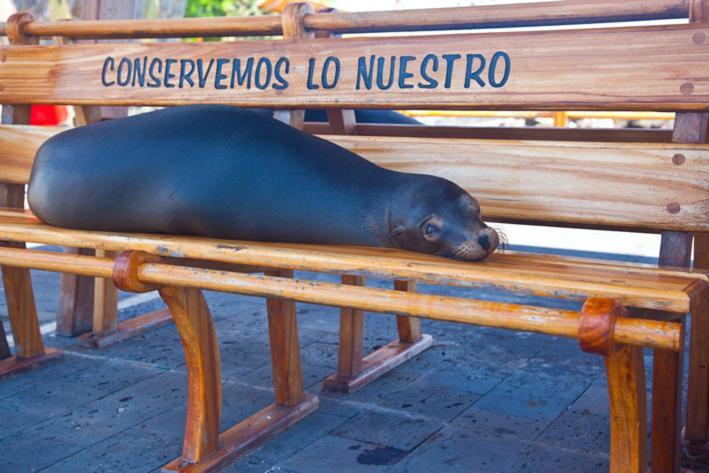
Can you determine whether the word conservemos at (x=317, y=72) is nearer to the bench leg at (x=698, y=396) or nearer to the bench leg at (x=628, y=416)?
the bench leg at (x=698, y=396)

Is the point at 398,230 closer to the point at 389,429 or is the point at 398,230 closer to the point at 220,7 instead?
the point at 389,429

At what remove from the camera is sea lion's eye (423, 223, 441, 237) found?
2.30 metres

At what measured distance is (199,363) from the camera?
2.45 m

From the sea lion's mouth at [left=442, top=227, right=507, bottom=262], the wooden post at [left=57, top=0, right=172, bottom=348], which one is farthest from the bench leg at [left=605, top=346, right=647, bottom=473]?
the wooden post at [left=57, top=0, right=172, bottom=348]

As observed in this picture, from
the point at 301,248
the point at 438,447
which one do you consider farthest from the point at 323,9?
the point at 438,447

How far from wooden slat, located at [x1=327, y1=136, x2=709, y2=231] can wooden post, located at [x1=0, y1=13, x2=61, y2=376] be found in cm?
145

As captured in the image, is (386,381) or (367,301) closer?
(367,301)

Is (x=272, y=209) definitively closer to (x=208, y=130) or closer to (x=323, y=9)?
(x=208, y=130)

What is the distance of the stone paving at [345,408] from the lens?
252 centimetres

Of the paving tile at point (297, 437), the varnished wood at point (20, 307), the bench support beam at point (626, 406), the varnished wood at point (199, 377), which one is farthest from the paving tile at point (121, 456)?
the bench support beam at point (626, 406)

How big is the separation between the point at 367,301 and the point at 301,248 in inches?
16.8

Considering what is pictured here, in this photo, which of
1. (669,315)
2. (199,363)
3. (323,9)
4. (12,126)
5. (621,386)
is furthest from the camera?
(12,126)

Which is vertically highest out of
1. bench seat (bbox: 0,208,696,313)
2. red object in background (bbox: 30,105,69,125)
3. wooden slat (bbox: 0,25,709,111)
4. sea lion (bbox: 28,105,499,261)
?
red object in background (bbox: 30,105,69,125)

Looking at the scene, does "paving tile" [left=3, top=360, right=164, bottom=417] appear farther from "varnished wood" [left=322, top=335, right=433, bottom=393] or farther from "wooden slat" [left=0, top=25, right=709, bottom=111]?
"wooden slat" [left=0, top=25, right=709, bottom=111]
